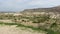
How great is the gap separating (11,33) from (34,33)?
2353mm

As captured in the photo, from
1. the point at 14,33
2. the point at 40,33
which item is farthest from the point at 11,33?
the point at 40,33

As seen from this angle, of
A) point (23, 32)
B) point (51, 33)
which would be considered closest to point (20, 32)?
point (23, 32)

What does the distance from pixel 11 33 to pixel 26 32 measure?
1.64 metres

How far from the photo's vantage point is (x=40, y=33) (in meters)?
21.4

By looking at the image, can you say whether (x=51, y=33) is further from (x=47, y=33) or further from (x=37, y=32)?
(x=37, y=32)

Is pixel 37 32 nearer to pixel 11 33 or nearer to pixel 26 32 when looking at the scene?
pixel 26 32

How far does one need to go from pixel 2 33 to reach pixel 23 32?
2.22 meters

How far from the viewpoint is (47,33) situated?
67.7ft

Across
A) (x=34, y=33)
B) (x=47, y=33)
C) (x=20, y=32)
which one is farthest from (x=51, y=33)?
(x=20, y=32)

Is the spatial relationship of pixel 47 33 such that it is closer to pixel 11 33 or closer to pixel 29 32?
pixel 29 32

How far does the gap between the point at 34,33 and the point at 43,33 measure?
36.1 inches

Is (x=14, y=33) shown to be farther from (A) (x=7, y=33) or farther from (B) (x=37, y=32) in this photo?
(B) (x=37, y=32)

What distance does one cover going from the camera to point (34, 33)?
21156 millimetres

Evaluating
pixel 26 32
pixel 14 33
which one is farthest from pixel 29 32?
pixel 14 33
